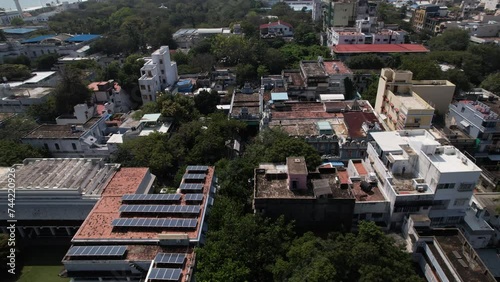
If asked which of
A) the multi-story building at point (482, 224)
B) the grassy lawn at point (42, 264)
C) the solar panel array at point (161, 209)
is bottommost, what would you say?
the grassy lawn at point (42, 264)

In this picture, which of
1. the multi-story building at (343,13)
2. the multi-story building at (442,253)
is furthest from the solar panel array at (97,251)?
the multi-story building at (343,13)

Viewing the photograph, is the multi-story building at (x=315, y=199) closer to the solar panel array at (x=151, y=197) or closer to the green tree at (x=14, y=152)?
the solar panel array at (x=151, y=197)

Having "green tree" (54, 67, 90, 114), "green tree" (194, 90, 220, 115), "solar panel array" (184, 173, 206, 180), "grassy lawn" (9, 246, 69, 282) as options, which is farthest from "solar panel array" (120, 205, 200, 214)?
"green tree" (54, 67, 90, 114)

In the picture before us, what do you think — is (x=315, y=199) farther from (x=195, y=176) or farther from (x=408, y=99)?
(x=408, y=99)

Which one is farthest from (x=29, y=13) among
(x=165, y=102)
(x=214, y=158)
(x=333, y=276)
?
(x=333, y=276)

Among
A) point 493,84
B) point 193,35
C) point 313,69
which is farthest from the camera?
point 193,35

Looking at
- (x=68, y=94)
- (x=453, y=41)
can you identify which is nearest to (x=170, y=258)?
(x=68, y=94)

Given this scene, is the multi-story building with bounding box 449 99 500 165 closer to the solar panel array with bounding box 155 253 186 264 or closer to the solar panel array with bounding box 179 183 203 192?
the solar panel array with bounding box 179 183 203 192
